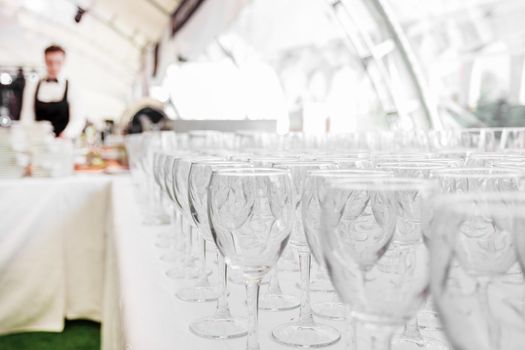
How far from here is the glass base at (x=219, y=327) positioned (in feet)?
2.56

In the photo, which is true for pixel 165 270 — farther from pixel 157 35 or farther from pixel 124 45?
pixel 124 45

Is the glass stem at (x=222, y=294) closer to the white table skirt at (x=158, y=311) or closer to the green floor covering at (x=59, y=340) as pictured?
the white table skirt at (x=158, y=311)

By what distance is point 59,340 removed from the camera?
3010mm

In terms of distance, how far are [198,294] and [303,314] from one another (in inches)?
9.5

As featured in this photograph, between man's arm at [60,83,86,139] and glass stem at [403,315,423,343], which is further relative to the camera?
man's arm at [60,83,86,139]

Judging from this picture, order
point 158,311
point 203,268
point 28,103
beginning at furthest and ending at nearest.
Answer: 1. point 28,103
2. point 203,268
3. point 158,311

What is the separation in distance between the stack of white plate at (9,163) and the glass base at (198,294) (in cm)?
221

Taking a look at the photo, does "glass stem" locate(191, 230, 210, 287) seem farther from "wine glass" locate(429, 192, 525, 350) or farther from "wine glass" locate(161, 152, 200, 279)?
"wine glass" locate(429, 192, 525, 350)

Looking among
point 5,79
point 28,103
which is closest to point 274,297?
point 28,103

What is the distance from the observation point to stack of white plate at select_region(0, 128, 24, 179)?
291 centimetres

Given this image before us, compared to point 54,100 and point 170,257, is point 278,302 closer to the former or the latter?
point 170,257

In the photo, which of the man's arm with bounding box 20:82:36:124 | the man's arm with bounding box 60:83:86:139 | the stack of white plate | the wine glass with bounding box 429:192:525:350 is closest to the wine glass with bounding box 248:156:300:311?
the wine glass with bounding box 429:192:525:350

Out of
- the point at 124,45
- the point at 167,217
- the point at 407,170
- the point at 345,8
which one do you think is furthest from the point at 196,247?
the point at 124,45

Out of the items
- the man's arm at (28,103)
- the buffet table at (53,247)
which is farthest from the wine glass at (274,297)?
the man's arm at (28,103)
